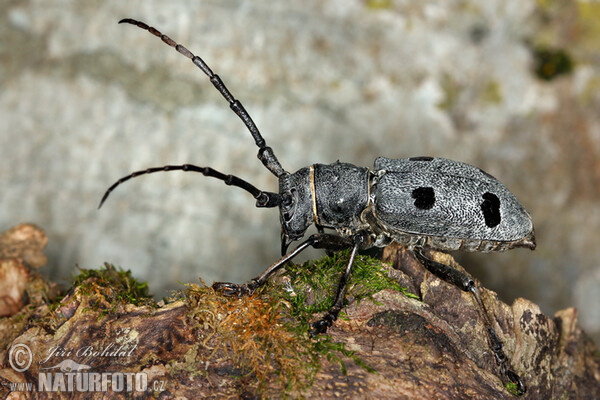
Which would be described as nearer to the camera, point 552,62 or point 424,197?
point 424,197

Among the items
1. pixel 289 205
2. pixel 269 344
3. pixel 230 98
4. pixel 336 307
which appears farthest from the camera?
pixel 289 205

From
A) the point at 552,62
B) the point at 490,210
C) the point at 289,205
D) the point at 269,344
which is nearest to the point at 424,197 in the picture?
the point at 490,210

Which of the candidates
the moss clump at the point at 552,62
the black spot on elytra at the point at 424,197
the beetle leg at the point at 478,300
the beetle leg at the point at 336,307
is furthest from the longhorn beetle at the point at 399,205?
the moss clump at the point at 552,62

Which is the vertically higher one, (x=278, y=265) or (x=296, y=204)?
(x=296, y=204)

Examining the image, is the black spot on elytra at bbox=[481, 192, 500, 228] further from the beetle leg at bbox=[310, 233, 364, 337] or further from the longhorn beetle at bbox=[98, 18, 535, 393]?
the beetle leg at bbox=[310, 233, 364, 337]

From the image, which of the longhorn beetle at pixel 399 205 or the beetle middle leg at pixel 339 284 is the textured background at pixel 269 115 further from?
the beetle middle leg at pixel 339 284

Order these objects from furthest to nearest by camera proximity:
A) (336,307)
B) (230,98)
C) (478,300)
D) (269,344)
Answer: (230,98) → (478,300) → (336,307) → (269,344)

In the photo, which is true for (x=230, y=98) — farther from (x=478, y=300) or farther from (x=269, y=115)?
(x=269, y=115)

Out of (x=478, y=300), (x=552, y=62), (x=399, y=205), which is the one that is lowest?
(x=478, y=300)
